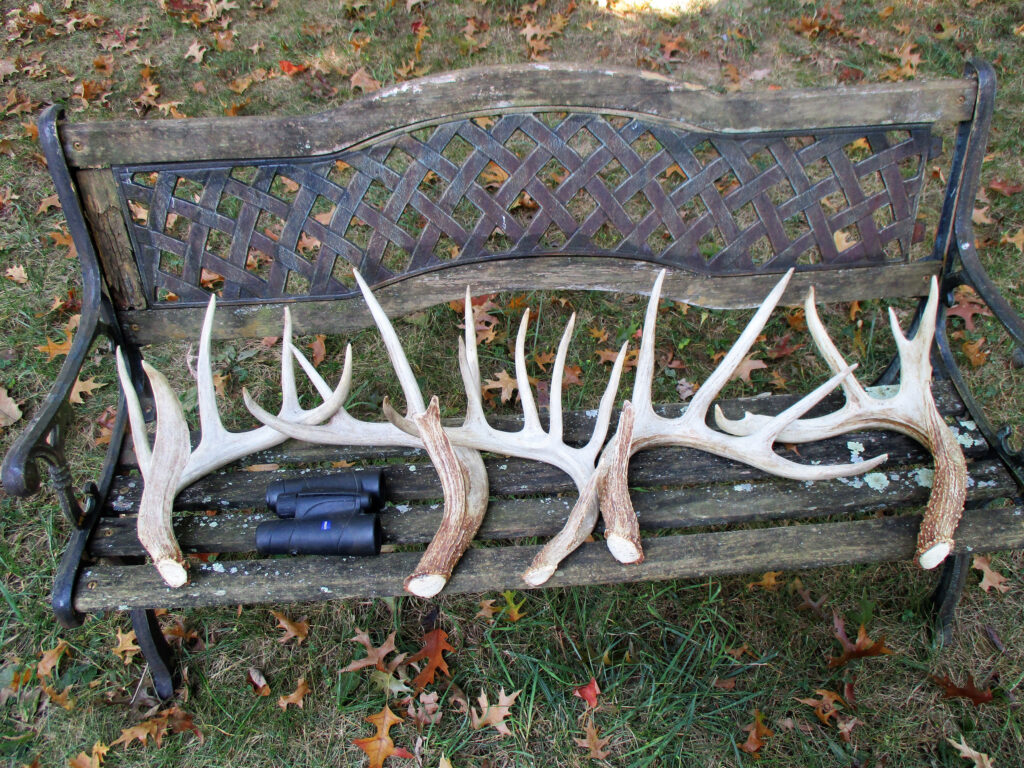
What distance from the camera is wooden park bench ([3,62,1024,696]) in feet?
6.14

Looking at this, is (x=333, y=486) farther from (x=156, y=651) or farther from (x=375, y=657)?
(x=156, y=651)

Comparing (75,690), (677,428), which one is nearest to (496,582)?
(677,428)

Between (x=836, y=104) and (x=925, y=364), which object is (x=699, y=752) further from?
(x=836, y=104)

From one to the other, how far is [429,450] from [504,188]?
3.18 feet

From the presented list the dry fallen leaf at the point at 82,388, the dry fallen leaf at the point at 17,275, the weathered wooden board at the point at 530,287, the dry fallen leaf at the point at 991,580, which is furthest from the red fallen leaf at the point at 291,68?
the dry fallen leaf at the point at 991,580

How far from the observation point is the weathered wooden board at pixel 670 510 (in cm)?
194

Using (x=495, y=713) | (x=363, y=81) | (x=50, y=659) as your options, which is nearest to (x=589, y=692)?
(x=495, y=713)

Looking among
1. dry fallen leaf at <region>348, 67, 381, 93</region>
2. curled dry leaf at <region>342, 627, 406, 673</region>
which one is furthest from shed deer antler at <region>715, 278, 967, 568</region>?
dry fallen leaf at <region>348, 67, 381, 93</region>

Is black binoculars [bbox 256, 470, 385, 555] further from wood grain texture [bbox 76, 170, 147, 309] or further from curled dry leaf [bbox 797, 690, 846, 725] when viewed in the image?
curled dry leaf [bbox 797, 690, 846, 725]

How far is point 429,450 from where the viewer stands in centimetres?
182

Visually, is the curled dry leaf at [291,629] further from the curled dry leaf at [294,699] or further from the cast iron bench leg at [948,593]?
the cast iron bench leg at [948,593]

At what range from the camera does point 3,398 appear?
3084 mm

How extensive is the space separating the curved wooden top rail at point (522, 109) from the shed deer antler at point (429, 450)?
0.60 meters

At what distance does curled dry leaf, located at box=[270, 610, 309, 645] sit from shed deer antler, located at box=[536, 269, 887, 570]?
1.16 meters
